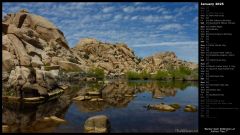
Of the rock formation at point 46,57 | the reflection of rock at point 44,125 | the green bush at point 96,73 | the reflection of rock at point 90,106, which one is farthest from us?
the green bush at point 96,73

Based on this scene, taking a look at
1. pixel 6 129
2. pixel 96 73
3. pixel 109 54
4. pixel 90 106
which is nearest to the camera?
pixel 6 129

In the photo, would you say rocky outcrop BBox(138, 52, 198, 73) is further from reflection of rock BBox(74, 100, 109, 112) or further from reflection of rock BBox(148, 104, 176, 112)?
reflection of rock BBox(148, 104, 176, 112)

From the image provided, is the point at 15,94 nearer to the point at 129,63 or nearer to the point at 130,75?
the point at 130,75

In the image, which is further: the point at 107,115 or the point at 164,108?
the point at 164,108

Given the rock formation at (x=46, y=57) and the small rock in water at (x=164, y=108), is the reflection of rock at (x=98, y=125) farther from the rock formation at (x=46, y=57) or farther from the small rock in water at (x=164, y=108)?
the rock formation at (x=46, y=57)

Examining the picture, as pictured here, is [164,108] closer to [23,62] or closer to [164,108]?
[164,108]

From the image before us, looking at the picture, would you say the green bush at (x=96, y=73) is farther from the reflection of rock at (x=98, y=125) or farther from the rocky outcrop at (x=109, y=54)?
the reflection of rock at (x=98, y=125)

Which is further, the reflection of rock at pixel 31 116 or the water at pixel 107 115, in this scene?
the water at pixel 107 115

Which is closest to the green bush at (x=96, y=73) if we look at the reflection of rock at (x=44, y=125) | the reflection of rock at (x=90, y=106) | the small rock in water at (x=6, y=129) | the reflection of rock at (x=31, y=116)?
the reflection of rock at (x=90, y=106)

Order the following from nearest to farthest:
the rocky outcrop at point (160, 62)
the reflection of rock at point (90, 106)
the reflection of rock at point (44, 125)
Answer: the reflection of rock at point (44, 125)
the reflection of rock at point (90, 106)
the rocky outcrop at point (160, 62)

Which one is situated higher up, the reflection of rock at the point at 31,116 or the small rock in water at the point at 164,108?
the small rock in water at the point at 164,108

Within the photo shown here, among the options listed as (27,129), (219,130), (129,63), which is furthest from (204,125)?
(129,63)

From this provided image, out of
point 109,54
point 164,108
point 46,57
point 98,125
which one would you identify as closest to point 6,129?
point 98,125

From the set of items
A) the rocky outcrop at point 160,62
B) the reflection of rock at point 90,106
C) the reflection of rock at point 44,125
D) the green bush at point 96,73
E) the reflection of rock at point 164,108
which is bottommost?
the reflection of rock at point 44,125
